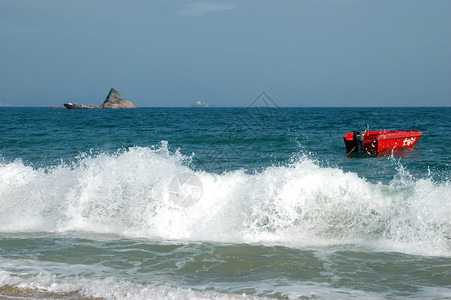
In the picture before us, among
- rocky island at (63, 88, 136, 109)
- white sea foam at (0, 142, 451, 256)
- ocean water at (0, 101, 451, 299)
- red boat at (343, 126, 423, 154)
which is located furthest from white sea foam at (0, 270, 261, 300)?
rocky island at (63, 88, 136, 109)

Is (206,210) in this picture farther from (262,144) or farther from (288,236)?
(262,144)

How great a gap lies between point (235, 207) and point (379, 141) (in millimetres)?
11398

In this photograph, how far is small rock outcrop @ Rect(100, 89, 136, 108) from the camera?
147m

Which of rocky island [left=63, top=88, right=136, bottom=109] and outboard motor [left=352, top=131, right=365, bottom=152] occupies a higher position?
rocky island [left=63, top=88, right=136, bottom=109]

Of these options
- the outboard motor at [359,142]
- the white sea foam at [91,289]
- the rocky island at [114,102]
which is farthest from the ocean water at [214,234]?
the rocky island at [114,102]

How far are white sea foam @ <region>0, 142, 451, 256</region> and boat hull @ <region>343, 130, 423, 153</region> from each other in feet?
27.3

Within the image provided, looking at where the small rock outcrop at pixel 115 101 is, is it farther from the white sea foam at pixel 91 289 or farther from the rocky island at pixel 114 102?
the white sea foam at pixel 91 289

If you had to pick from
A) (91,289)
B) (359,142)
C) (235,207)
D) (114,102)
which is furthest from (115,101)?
(91,289)

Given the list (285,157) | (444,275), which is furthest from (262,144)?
(444,275)

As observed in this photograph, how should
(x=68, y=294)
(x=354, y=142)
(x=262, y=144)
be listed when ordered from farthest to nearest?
1. (x=262, y=144)
2. (x=354, y=142)
3. (x=68, y=294)

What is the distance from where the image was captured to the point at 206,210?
27.0ft

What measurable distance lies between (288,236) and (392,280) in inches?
88.6

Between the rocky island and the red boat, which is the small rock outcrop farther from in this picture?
the red boat

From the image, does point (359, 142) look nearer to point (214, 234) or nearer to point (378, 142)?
point (378, 142)
